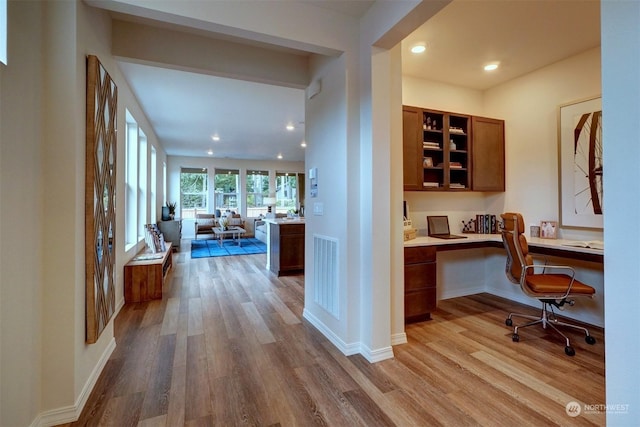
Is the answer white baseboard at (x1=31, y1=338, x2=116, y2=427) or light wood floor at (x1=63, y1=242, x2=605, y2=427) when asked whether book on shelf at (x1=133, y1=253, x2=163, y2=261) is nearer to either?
light wood floor at (x1=63, y1=242, x2=605, y2=427)

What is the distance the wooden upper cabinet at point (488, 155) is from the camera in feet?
11.8

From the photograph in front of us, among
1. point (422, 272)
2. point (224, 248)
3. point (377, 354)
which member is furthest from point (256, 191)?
point (377, 354)

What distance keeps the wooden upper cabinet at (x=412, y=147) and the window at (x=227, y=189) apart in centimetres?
804

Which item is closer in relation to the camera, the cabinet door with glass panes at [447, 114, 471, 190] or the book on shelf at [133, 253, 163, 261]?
the cabinet door with glass panes at [447, 114, 471, 190]

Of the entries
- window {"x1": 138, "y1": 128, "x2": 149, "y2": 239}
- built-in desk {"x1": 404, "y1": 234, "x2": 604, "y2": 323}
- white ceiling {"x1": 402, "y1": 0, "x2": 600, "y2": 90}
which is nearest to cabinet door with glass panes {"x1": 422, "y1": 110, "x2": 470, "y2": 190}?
white ceiling {"x1": 402, "y1": 0, "x2": 600, "y2": 90}

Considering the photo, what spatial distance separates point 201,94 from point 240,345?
3461 mm

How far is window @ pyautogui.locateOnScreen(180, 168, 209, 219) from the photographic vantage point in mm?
9578

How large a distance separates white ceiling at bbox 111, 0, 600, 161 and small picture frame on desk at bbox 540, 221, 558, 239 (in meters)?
1.80

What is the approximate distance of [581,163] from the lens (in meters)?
3.03

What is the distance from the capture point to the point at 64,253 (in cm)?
163

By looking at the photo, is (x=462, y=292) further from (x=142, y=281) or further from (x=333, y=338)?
(x=142, y=281)

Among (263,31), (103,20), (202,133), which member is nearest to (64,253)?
(103,20)

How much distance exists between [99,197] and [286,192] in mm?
9055

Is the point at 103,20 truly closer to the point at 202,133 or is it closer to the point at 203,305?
the point at 203,305
